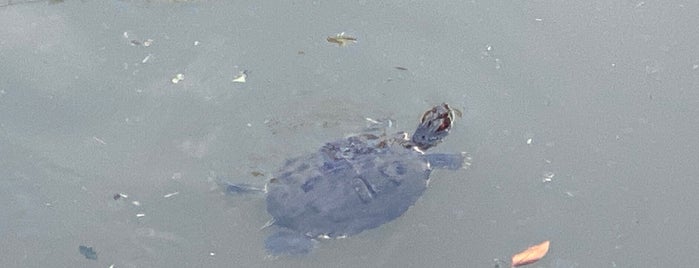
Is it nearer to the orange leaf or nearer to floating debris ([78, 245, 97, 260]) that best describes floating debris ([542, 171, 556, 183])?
the orange leaf

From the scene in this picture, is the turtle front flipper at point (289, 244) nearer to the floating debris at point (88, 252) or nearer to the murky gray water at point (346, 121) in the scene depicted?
the murky gray water at point (346, 121)

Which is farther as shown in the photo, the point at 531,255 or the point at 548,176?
the point at 548,176

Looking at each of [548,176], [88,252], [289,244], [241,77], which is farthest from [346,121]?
[88,252]

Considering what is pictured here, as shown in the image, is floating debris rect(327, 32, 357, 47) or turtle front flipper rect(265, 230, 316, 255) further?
floating debris rect(327, 32, 357, 47)

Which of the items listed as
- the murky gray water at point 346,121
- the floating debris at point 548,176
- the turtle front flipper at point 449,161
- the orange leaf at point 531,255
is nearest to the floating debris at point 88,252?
the murky gray water at point 346,121

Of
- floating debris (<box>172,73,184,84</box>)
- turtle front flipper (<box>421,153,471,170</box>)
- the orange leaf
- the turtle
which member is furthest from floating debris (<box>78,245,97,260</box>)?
the orange leaf

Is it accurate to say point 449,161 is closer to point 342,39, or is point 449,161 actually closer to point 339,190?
point 339,190

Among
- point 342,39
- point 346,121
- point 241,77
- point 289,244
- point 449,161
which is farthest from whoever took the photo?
point 342,39
